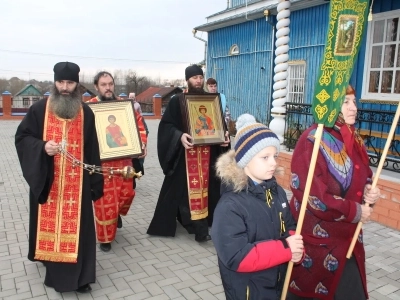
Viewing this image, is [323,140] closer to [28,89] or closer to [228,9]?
[228,9]

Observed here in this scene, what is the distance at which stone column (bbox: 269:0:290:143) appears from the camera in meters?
7.15

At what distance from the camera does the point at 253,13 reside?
12508 mm

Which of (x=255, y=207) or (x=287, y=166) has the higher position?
(x=255, y=207)

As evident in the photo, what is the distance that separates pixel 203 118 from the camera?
4.70 m

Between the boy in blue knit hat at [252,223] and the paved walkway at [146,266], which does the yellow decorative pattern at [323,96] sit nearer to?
the boy in blue knit hat at [252,223]

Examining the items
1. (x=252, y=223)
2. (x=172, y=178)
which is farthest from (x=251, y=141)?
(x=172, y=178)

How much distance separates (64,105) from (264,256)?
2.39 meters

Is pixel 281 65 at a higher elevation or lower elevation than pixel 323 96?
higher

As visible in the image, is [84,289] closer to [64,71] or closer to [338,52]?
[64,71]

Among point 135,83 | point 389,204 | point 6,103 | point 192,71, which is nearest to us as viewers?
point 192,71

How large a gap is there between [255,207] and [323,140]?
2.45ft

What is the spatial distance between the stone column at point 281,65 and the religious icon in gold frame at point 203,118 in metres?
2.65

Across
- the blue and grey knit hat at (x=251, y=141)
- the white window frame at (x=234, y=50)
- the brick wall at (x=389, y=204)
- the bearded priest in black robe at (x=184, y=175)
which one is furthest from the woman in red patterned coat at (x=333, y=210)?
the white window frame at (x=234, y=50)

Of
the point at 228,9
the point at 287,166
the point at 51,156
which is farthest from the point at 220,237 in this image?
the point at 228,9
